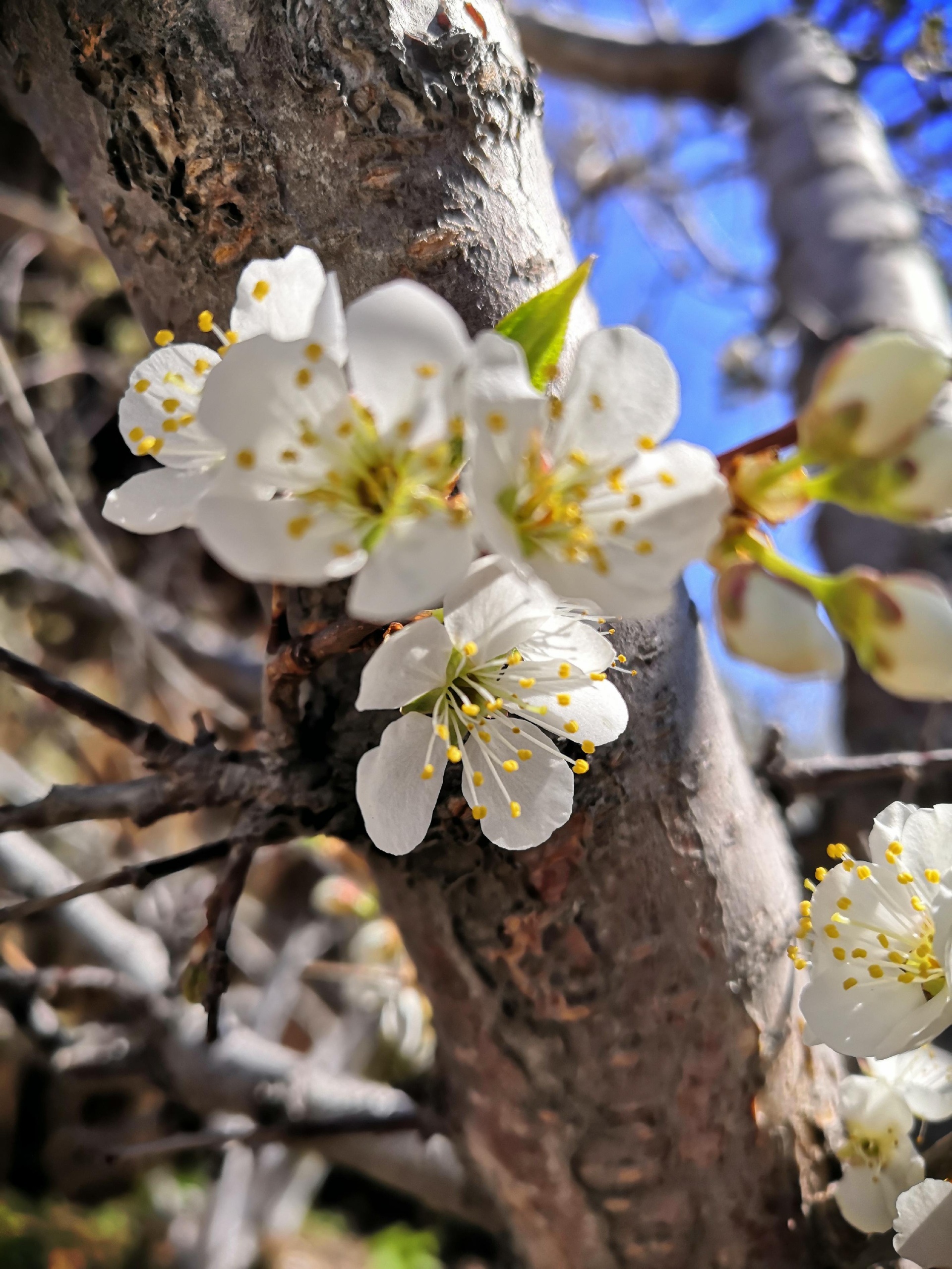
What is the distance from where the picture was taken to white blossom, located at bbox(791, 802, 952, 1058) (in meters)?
0.42

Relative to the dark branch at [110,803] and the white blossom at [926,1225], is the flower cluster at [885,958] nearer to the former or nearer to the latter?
the white blossom at [926,1225]

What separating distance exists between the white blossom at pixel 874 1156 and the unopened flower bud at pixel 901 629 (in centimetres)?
39

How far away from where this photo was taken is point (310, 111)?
0.44 meters

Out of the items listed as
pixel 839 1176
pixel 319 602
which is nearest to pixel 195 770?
pixel 319 602

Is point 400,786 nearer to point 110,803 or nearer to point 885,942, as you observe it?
point 110,803

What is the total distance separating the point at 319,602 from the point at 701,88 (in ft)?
6.54

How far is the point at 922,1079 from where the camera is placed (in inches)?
21.9

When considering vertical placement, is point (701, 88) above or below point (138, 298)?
below

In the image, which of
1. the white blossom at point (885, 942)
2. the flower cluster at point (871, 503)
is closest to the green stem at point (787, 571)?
the flower cluster at point (871, 503)

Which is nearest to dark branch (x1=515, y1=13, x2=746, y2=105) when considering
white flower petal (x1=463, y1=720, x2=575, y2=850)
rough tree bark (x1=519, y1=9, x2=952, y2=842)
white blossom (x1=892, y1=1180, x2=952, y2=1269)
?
rough tree bark (x1=519, y1=9, x2=952, y2=842)

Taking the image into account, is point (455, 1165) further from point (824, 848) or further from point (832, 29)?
point (832, 29)

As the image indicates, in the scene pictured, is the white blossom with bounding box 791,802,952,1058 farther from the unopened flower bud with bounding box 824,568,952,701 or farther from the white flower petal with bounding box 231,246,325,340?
the white flower petal with bounding box 231,246,325,340

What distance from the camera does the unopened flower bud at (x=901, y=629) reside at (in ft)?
0.89

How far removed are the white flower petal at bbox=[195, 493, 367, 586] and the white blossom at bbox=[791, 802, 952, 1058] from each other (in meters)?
0.34
